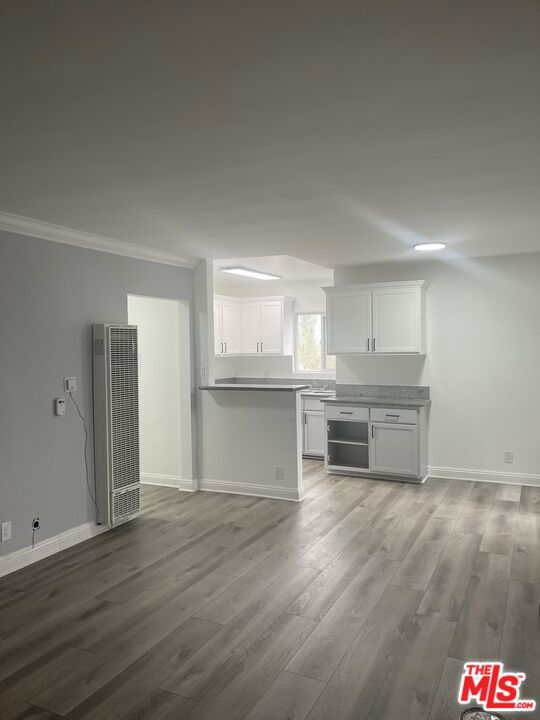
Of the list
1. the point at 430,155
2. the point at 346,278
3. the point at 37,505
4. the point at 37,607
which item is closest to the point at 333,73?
the point at 430,155

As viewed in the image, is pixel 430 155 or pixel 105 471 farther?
pixel 105 471

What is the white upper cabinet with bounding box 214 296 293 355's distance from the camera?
7.96 meters

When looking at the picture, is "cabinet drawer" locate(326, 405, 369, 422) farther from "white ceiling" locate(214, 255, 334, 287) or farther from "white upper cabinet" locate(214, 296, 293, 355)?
"white upper cabinet" locate(214, 296, 293, 355)

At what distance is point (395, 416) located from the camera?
234 inches

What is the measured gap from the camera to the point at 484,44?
5.38 feet

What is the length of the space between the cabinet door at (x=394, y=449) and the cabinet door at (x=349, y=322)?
932mm

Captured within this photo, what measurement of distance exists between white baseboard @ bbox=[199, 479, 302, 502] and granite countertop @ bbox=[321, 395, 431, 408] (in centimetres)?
136

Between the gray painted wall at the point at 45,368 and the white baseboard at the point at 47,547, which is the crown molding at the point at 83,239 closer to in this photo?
the gray painted wall at the point at 45,368

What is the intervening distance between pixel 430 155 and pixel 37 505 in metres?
3.44

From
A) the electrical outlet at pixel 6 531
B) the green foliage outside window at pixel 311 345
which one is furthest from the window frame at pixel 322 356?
the electrical outlet at pixel 6 531

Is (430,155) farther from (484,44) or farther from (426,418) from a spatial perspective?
(426,418)

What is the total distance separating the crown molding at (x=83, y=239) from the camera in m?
3.76

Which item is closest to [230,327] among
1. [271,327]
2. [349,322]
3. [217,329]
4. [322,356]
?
[217,329]

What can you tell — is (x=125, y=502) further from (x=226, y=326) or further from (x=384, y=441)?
(x=226, y=326)
